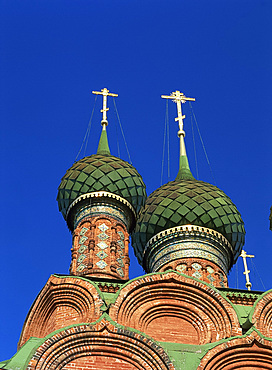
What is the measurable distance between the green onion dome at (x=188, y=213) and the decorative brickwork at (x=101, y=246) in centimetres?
85

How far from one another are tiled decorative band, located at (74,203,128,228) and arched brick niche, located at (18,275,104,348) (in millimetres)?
2767

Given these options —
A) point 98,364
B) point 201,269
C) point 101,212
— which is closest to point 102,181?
point 101,212

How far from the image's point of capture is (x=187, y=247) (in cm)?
1270

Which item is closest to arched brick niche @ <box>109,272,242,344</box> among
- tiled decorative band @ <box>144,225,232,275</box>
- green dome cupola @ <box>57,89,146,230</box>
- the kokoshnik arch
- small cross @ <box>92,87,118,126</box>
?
the kokoshnik arch

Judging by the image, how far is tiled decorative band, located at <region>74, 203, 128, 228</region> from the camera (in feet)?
41.7

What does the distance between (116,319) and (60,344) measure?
2.88 ft

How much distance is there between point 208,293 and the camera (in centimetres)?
984

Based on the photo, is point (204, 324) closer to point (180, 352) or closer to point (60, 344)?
point (180, 352)

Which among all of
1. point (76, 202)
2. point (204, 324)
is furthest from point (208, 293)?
point (76, 202)

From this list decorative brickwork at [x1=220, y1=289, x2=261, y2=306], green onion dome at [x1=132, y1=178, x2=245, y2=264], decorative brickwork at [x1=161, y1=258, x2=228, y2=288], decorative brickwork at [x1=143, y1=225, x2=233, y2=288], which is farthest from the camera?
green onion dome at [x1=132, y1=178, x2=245, y2=264]

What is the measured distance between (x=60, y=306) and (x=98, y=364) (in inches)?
52.7

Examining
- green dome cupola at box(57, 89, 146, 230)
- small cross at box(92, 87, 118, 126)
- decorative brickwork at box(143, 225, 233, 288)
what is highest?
small cross at box(92, 87, 118, 126)

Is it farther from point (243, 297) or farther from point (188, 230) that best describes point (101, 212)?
point (243, 297)

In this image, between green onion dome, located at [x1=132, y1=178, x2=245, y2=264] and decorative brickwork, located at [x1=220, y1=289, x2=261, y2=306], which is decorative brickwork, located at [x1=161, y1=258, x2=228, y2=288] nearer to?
green onion dome, located at [x1=132, y1=178, x2=245, y2=264]
